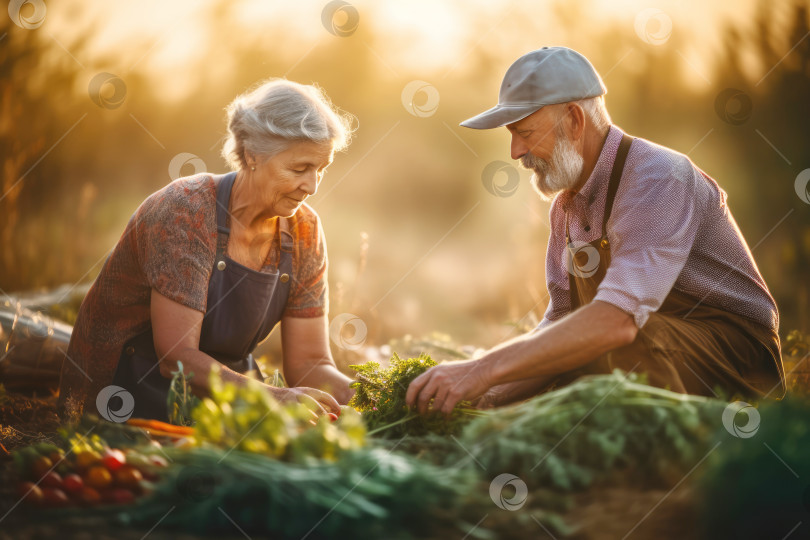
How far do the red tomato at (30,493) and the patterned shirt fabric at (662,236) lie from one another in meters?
1.81

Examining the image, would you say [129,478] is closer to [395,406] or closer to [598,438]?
[395,406]

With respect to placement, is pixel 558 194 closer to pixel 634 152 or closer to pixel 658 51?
pixel 634 152

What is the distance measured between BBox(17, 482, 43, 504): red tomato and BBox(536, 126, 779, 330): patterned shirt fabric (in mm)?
1812

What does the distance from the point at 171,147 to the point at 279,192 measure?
422 cm

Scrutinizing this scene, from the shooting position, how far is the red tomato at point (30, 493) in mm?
1980

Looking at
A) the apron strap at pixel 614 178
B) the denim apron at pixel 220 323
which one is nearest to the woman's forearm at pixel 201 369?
the denim apron at pixel 220 323

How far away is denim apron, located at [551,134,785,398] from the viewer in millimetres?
2688

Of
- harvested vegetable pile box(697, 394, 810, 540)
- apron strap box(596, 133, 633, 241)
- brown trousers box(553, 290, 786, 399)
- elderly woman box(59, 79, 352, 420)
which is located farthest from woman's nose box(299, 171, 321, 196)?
harvested vegetable pile box(697, 394, 810, 540)

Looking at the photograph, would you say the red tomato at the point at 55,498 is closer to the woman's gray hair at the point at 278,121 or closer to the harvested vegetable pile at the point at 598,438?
the harvested vegetable pile at the point at 598,438

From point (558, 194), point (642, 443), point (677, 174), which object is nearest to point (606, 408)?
point (642, 443)

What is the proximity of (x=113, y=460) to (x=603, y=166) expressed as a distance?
209cm

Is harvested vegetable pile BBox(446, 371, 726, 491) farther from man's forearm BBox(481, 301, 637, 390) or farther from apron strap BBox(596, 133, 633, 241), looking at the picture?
apron strap BBox(596, 133, 633, 241)

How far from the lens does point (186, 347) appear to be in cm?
304

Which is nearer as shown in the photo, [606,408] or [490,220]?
[606,408]
